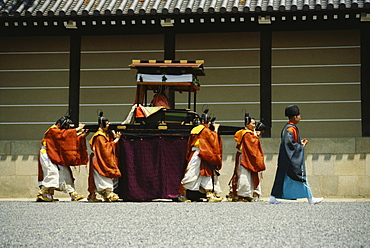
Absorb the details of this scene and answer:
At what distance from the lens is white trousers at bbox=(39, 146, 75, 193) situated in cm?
965

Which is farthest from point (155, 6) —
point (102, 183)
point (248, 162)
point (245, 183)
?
point (245, 183)

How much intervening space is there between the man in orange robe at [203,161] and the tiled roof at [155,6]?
2.47 m

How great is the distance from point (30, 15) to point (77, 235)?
259 inches

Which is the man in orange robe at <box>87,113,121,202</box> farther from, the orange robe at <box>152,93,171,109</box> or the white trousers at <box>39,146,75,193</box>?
the orange robe at <box>152,93,171,109</box>

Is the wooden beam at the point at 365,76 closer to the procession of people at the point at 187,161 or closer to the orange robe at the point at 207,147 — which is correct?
the procession of people at the point at 187,161

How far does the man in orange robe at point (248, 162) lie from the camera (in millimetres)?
9156

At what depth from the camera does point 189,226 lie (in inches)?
237

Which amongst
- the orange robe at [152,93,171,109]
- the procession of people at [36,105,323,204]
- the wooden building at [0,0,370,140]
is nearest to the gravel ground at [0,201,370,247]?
the procession of people at [36,105,323,204]

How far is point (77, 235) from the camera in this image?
5566 millimetres

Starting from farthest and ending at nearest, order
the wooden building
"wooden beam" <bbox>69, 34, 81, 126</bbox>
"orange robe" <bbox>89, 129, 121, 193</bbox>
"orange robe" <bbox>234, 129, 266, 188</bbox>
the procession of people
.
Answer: "wooden beam" <bbox>69, 34, 81, 126</bbox>, the wooden building, "orange robe" <bbox>89, 129, 121, 193</bbox>, the procession of people, "orange robe" <bbox>234, 129, 266, 188</bbox>

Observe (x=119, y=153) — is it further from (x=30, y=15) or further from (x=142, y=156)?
(x=30, y=15)

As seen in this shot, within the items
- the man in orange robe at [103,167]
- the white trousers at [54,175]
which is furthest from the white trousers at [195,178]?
the white trousers at [54,175]

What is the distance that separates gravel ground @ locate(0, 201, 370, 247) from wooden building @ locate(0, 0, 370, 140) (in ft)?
12.8

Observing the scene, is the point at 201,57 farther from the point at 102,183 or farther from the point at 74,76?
the point at 102,183
